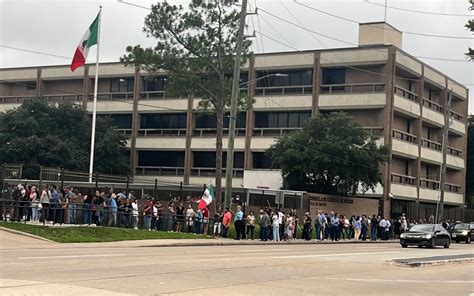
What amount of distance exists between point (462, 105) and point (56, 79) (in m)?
42.5

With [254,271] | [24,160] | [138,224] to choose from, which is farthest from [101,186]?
[254,271]

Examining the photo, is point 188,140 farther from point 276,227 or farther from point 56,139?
point 276,227

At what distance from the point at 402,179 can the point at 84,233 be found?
40650 millimetres

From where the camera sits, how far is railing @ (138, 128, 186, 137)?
68562 millimetres

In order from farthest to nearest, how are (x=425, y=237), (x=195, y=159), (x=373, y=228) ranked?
(x=195, y=159)
(x=373, y=228)
(x=425, y=237)

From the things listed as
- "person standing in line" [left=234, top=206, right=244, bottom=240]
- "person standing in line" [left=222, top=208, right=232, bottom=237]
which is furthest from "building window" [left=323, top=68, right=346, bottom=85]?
"person standing in line" [left=222, top=208, right=232, bottom=237]

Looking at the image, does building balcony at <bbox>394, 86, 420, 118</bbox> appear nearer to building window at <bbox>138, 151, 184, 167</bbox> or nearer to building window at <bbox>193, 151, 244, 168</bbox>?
building window at <bbox>193, 151, 244, 168</bbox>

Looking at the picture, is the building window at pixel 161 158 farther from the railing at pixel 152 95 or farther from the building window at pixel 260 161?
the building window at pixel 260 161

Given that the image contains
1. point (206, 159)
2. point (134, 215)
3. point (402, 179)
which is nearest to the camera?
point (134, 215)

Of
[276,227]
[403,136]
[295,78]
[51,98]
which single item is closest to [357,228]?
[276,227]

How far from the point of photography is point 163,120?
6994 cm

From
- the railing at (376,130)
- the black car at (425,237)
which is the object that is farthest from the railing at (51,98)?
the black car at (425,237)

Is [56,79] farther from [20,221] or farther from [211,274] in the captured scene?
[211,274]

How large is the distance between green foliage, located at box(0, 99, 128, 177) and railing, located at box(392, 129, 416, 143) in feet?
79.2
